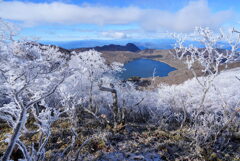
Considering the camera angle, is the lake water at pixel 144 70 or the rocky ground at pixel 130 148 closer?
the rocky ground at pixel 130 148

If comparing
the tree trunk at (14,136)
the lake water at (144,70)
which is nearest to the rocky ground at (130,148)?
the tree trunk at (14,136)

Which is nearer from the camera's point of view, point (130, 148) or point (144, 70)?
point (130, 148)

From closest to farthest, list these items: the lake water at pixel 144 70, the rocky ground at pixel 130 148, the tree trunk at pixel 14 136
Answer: the tree trunk at pixel 14 136 → the rocky ground at pixel 130 148 → the lake water at pixel 144 70

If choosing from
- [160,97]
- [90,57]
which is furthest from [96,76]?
[160,97]

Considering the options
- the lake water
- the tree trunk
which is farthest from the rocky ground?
the lake water

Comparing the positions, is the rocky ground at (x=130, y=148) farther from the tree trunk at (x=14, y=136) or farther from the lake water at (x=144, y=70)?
the lake water at (x=144, y=70)

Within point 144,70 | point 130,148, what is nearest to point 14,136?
point 130,148

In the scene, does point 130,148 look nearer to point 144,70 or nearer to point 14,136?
point 14,136

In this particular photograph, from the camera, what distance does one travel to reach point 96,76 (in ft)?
55.1

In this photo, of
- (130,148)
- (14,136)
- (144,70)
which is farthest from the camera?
(144,70)

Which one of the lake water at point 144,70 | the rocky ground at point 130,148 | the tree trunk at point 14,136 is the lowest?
the lake water at point 144,70

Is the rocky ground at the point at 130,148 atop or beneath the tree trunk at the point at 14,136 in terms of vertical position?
beneath

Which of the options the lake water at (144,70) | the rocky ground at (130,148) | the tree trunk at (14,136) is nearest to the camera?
the tree trunk at (14,136)

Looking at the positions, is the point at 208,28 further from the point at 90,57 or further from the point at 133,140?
the point at 90,57
